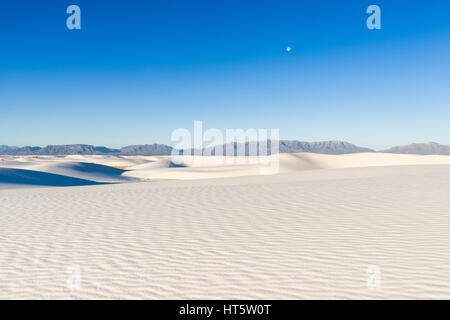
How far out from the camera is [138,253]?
20.5 ft

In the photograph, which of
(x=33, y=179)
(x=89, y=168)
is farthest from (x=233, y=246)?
(x=89, y=168)

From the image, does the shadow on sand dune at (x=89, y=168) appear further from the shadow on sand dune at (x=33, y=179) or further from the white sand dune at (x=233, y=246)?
the white sand dune at (x=233, y=246)

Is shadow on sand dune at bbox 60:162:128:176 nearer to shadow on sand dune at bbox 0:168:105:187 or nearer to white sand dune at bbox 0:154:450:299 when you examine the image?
shadow on sand dune at bbox 0:168:105:187

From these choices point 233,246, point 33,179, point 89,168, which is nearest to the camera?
point 233,246

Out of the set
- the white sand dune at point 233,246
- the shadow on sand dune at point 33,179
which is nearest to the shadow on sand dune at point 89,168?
the shadow on sand dune at point 33,179

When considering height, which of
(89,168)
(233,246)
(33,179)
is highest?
(233,246)

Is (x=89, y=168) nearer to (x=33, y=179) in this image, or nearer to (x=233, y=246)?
(x=33, y=179)

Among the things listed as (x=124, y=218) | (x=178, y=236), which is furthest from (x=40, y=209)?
(x=178, y=236)

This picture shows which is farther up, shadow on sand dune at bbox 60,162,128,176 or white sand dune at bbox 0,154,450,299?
white sand dune at bbox 0,154,450,299

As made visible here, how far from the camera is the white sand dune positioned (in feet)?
15.4

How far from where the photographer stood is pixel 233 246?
21.3 ft

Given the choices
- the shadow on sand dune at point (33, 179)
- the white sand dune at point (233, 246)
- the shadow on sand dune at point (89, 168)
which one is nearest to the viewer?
the white sand dune at point (233, 246)

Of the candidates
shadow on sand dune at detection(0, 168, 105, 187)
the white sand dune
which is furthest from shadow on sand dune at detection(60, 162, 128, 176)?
the white sand dune

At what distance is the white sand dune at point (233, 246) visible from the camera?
184 inches
